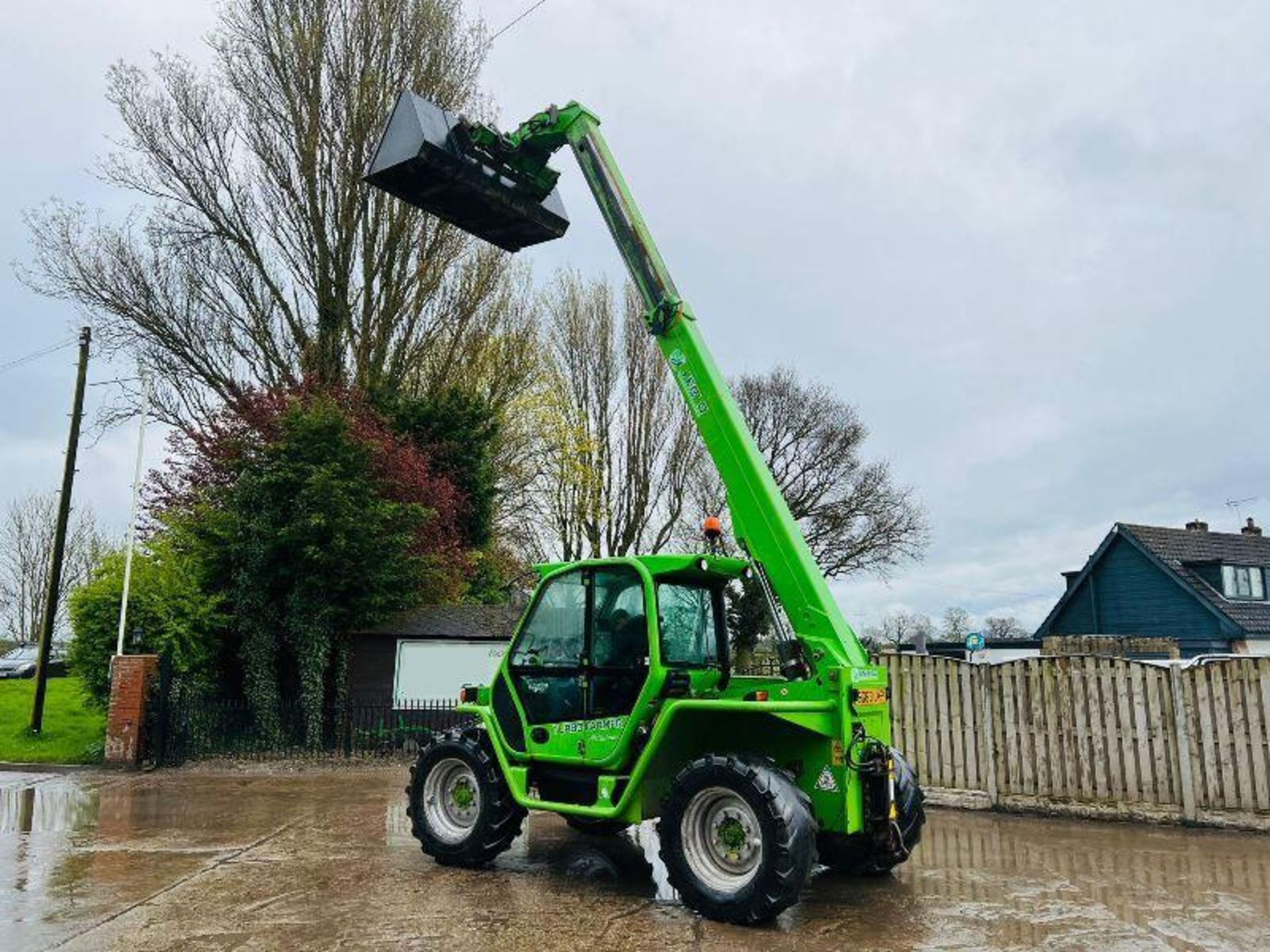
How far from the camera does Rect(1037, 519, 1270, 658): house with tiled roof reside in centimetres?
2570

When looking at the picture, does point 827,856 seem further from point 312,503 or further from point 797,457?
point 797,457

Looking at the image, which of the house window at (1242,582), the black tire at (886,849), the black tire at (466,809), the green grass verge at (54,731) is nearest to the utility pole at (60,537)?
the green grass verge at (54,731)

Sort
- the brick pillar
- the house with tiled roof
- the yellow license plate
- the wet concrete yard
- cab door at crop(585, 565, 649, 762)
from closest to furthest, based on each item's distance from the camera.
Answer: the wet concrete yard < the yellow license plate < cab door at crop(585, 565, 649, 762) < the brick pillar < the house with tiled roof

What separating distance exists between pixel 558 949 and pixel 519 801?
167cm

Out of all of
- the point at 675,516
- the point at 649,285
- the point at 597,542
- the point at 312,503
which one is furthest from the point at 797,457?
the point at 649,285

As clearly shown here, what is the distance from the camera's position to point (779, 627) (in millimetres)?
6086

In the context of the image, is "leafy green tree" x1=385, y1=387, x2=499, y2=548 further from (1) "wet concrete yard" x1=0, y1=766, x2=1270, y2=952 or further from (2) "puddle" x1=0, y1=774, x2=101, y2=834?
(1) "wet concrete yard" x1=0, y1=766, x2=1270, y2=952

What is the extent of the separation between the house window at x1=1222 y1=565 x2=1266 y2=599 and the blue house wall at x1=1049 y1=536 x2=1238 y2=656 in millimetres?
1356

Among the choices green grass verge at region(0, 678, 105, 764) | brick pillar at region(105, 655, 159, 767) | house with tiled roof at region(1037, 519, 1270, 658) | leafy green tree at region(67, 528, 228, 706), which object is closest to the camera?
brick pillar at region(105, 655, 159, 767)

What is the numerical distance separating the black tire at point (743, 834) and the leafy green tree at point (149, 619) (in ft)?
36.4

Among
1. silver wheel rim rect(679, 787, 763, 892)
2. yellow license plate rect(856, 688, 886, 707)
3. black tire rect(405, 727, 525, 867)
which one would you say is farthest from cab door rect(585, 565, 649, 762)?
yellow license plate rect(856, 688, 886, 707)

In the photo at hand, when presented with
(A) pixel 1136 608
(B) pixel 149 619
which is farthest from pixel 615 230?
(A) pixel 1136 608

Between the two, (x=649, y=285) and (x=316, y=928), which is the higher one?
(x=649, y=285)

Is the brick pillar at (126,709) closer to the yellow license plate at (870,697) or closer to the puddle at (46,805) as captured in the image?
the puddle at (46,805)
